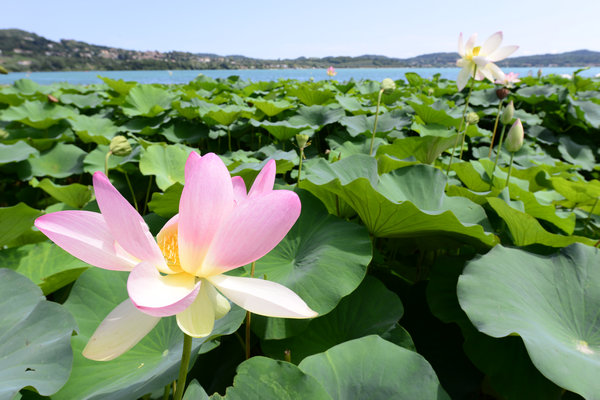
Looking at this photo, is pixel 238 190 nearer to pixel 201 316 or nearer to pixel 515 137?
pixel 201 316

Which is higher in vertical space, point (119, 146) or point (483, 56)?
point (483, 56)

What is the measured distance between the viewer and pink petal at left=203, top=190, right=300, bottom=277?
1.28 feet

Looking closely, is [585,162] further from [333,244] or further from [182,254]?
[182,254]

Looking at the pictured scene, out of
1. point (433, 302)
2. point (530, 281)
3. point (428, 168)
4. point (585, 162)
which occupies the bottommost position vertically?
point (585, 162)

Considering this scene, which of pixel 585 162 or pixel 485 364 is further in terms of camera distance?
pixel 585 162

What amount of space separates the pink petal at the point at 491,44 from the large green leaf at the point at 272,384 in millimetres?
1694

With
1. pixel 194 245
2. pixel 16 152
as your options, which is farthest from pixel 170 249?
pixel 16 152

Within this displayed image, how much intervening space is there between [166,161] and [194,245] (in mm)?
1443

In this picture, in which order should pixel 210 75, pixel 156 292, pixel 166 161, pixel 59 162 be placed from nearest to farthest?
pixel 156 292
pixel 166 161
pixel 59 162
pixel 210 75

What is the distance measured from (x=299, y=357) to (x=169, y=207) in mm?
639

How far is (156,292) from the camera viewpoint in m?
0.36

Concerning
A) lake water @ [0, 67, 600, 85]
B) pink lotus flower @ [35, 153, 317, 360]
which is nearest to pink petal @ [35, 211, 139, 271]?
pink lotus flower @ [35, 153, 317, 360]

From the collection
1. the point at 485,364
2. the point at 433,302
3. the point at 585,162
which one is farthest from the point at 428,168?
the point at 585,162

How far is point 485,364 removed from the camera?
831mm
